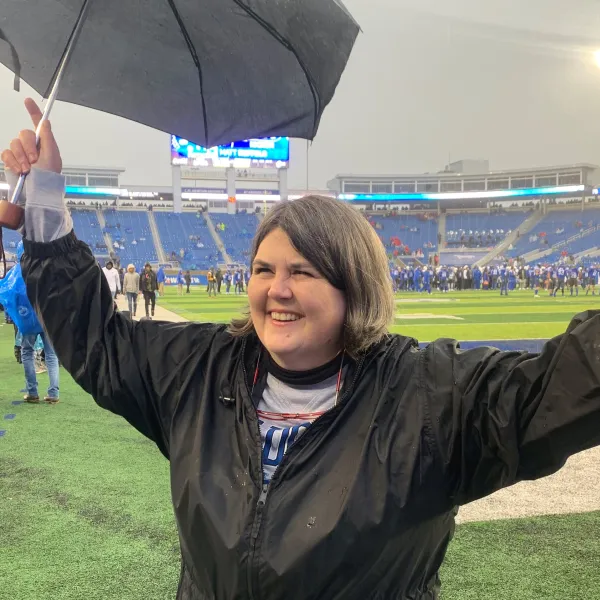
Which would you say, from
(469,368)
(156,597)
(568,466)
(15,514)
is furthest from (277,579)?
(568,466)

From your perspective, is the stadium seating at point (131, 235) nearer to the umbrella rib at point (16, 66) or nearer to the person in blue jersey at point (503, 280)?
the person in blue jersey at point (503, 280)

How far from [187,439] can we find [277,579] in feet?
1.30

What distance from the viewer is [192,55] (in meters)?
1.92

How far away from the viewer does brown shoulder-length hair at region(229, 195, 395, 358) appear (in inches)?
55.4

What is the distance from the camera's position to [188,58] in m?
1.93

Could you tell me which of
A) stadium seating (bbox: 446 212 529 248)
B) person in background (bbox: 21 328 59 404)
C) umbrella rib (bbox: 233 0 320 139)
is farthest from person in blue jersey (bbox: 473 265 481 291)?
umbrella rib (bbox: 233 0 320 139)

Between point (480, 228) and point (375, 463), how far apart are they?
57751 mm

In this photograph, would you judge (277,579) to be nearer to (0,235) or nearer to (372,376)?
(372,376)

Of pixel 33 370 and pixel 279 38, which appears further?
pixel 33 370

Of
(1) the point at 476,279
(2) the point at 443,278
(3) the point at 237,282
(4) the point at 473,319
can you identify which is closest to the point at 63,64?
(4) the point at 473,319

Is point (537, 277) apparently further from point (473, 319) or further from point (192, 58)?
point (192, 58)

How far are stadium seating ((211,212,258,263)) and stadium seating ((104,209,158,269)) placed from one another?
6309 mm

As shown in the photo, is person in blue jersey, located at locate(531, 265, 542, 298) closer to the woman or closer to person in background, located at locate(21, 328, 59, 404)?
person in background, located at locate(21, 328, 59, 404)

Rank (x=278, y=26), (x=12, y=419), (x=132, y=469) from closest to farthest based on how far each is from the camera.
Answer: (x=278, y=26), (x=132, y=469), (x=12, y=419)
